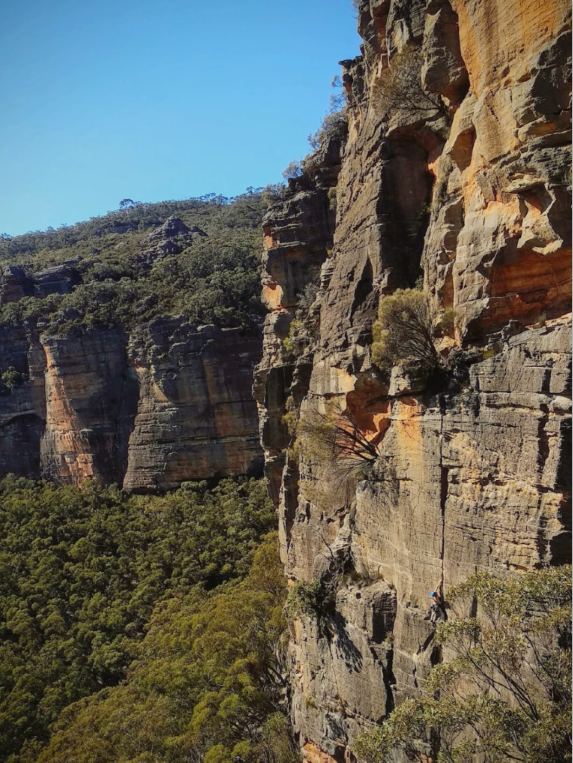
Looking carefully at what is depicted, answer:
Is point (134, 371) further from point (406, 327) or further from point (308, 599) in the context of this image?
point (406, 327)

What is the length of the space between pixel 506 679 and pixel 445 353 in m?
6.21

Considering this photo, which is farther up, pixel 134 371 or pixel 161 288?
pixel 161 288

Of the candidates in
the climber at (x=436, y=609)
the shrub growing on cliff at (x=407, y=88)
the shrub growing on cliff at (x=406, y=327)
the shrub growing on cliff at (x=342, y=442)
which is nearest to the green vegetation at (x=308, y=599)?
the shrub growing on cliff at (x=342, y=442)

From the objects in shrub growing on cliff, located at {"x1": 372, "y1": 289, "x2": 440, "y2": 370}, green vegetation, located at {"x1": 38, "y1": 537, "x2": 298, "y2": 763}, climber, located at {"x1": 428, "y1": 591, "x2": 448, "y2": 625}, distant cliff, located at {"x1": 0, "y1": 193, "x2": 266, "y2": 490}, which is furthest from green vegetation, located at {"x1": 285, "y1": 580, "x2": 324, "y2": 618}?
distant cliff, located at {"x1": 0, "y1": 193, "x2": 266, "y2": 490}

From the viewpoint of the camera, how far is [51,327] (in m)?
42.4

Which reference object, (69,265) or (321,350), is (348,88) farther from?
(69,265)

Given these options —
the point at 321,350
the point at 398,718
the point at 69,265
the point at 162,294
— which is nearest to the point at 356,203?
the point at 321,350

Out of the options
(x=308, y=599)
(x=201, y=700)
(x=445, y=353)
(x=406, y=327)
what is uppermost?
(x=406, y=327)

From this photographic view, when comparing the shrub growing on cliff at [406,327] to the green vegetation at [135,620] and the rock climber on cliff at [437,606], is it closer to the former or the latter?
the rock climber on cliff at [437,606]

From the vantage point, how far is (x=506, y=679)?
849 cm

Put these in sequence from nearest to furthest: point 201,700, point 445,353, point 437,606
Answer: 1. point 437,606
2. point 445,353
3. point 201,700

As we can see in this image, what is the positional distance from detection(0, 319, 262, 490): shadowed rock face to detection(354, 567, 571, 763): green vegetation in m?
28.8

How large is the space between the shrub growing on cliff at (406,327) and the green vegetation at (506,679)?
510 centimetres

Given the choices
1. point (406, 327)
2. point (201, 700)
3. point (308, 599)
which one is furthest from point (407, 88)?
point (201, 700)
